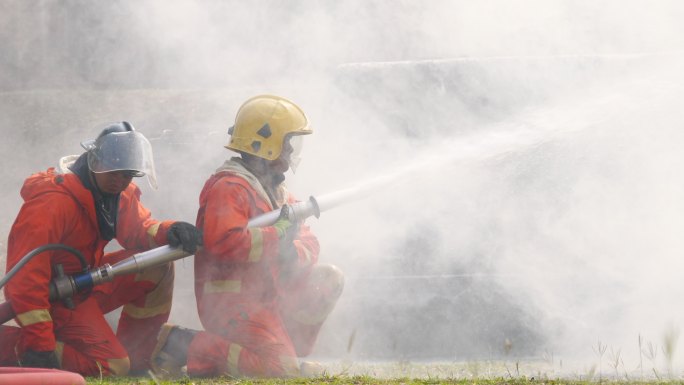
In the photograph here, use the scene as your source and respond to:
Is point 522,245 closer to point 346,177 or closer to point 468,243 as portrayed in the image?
point 468,243

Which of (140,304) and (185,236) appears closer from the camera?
(185,236)

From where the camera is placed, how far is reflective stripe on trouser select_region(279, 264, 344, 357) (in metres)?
6.54

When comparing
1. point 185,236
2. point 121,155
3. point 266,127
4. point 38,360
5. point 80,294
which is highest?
point 266,127

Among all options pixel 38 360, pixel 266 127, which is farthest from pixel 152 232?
pixel 38 360

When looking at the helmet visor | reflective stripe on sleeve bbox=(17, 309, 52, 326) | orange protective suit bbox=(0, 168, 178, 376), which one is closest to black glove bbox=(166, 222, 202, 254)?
orange protective suit bbox=(0, 168, 178, 376)

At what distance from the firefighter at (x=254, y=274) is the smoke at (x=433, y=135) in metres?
0.63

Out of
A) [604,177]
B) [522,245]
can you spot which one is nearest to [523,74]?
[604,177]

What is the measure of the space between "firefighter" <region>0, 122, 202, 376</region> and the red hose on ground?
1.04 meters

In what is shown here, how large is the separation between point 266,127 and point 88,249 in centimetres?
129

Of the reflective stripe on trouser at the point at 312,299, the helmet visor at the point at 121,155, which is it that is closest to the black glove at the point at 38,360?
the helmet visor at the point at 121,155

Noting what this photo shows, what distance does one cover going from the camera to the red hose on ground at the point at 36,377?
4.26 m

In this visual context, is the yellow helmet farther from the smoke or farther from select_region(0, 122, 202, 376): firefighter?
the smoke

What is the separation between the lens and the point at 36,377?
4312 mm

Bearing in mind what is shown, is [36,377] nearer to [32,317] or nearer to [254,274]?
[32,317]
